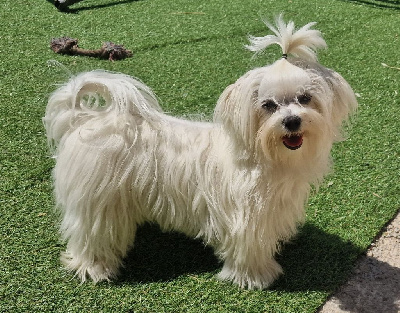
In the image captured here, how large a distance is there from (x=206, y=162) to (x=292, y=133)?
56 centimetres

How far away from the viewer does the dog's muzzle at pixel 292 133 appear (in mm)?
2191

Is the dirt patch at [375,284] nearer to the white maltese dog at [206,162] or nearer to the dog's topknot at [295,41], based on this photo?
the white maltese dog at [206,162]

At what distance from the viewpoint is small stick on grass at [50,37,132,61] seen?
514 centimetres

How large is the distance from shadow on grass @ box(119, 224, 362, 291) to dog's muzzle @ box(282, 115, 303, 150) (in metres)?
0.95

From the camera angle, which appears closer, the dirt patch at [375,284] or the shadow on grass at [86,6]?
the dirt patch at [375,284]

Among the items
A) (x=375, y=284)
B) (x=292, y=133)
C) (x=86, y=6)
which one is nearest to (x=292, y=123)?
(x=292, y=133)

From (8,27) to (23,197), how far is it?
3.23 meters

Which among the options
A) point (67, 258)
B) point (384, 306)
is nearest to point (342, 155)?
point (384, 306)

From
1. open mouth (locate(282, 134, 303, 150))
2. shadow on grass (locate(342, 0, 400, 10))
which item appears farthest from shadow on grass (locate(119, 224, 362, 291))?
shadow on grass (locate(342, 0, 400, 10))

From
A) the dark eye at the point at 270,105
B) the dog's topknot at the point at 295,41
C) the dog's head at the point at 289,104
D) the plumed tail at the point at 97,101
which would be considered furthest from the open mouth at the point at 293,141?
the plumed tail at the point at 97,101

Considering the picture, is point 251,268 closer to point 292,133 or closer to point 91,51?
point 292,133

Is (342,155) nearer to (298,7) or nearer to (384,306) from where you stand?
(384,306)

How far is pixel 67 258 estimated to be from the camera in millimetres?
2861

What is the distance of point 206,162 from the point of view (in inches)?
102
